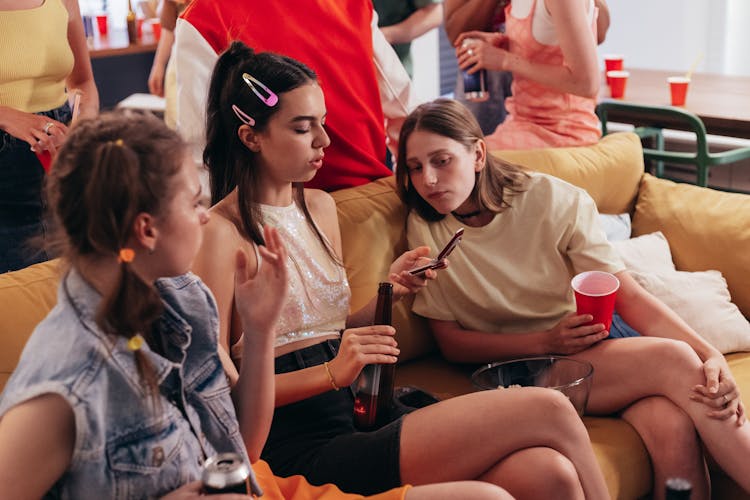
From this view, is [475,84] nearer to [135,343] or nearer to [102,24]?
[135,343]

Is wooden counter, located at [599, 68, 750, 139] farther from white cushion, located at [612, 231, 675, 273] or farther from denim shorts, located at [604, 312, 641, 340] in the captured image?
denim shorts, located at [604, 312, 641, 340]

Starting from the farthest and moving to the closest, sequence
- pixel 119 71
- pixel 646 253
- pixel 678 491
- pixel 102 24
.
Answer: pixel 119 71 → pixel 102 24 → pixel 646 253 → pixel 678 491

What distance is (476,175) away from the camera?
8.07 ft

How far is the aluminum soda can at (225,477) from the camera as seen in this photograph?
1.27 m

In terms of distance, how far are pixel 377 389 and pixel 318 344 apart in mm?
205

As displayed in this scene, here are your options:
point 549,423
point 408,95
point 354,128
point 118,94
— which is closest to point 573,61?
point 408,95

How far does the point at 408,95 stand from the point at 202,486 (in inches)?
70.6

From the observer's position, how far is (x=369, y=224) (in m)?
2.51

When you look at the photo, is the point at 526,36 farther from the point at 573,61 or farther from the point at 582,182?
the point at 582,182

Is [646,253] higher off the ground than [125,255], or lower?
lower

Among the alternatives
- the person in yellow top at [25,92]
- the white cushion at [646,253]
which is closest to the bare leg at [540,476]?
the white cushion at [646,253]

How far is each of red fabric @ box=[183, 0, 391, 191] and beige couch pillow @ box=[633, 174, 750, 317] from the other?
883 millimetres

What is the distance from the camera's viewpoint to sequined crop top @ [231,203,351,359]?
2119mm

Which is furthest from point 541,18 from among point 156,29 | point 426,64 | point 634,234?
point 426,64
